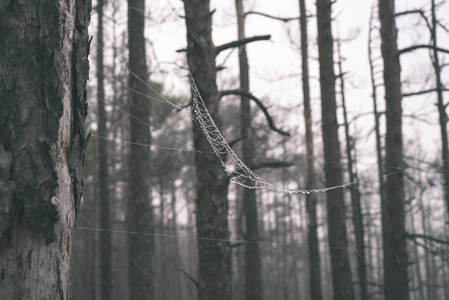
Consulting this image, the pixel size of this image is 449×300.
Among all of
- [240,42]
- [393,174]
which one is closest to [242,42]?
[240,42]

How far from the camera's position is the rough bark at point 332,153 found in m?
8.57

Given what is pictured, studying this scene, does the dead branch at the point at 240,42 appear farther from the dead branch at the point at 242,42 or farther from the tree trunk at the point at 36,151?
the tree trunk at the point at 36,151

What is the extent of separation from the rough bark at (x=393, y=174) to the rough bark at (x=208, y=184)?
4.93 meters

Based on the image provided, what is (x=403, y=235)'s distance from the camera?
8.69 m

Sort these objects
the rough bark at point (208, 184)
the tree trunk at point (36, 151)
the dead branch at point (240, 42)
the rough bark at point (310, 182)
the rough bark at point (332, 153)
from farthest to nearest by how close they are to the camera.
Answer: the rough bark at point (310, 182) → the rough bark at point (332, 153) → the dead branch at point (240, 42) → the rough bark at point (208, 184) → the tree trunk at point (36, 151)

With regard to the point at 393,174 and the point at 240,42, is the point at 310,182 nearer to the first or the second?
the point at 393,174

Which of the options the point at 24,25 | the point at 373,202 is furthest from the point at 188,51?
the point at 373,202

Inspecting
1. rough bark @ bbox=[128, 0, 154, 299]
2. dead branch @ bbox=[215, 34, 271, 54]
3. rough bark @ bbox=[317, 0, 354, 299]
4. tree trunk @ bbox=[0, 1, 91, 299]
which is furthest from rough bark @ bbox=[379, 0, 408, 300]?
tree trunk @ bbox=[0, 1, 91, 299]

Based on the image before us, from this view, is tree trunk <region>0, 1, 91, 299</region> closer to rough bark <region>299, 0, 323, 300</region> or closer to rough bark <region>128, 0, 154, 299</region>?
rough bark <region>128, 0, 154, 299</region>

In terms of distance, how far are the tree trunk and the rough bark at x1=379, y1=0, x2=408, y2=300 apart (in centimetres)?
776

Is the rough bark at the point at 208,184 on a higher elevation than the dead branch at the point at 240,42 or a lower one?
lower

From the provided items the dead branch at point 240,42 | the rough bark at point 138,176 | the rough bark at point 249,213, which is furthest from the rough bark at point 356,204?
the dead branch at point 240,42

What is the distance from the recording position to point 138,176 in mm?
8805

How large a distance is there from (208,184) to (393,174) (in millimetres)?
5262
